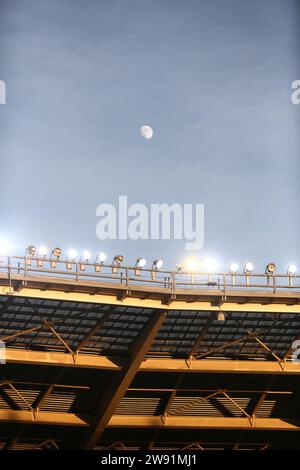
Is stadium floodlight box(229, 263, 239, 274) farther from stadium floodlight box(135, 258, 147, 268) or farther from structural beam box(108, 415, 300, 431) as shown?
structural beam box(108, 415, 300, 431)

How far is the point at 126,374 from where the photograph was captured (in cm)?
6088

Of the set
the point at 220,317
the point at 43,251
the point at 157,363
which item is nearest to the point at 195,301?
the point at 220,317

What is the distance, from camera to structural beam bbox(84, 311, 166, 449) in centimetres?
6041

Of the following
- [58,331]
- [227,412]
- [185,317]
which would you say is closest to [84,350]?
[58,331]

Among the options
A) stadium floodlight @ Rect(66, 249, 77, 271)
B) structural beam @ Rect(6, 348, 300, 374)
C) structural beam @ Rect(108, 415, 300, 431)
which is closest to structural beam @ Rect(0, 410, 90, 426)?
structural beam @ Rect(108, 415, 300, 431)

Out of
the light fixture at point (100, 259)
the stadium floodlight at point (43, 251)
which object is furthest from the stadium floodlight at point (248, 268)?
the stadium floodlight at point (43, 251)

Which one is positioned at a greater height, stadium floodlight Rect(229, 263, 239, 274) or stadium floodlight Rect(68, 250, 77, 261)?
stadium floodlight Rect(68, 250, 77, 261)

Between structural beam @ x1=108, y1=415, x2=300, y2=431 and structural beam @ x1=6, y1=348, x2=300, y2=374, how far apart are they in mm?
4747

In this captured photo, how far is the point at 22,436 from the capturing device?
65.9 m

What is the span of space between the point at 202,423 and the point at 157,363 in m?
6.62

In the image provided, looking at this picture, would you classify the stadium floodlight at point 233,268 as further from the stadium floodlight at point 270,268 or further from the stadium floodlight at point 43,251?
the stadium floodlight at point 43,251

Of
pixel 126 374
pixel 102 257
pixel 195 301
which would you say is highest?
pixel 102 257

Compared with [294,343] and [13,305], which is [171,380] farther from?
[13,305]

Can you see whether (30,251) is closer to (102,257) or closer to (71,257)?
(71,257)
